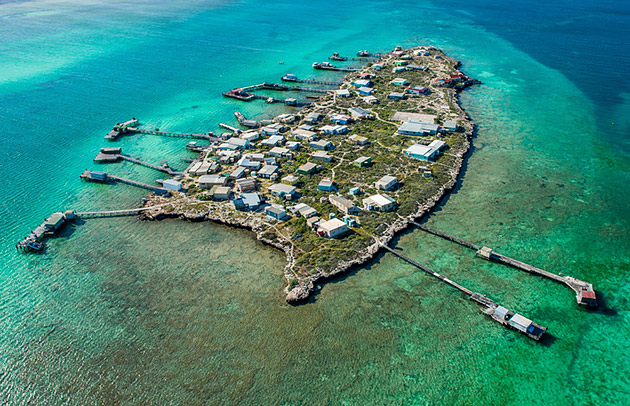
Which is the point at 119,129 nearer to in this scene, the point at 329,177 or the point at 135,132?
the point at 135,132

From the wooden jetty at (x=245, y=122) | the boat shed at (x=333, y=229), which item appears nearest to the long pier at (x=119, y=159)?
the wooden jetty at (x=245, y=122)

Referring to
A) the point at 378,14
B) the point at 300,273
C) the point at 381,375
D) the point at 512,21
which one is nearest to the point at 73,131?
the point at 300,273

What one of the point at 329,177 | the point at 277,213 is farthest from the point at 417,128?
the point at 277,213

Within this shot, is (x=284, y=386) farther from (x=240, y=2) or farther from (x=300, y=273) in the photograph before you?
(x=240, y=2)

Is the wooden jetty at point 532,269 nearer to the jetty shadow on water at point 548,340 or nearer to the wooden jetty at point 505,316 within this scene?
the jetty shadow on water at point 548,340

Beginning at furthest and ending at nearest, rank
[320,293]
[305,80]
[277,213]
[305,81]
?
[305,80] → [305,81] → [277,213] → [320,293]

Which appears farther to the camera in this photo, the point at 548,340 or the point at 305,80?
the point at 305,80
